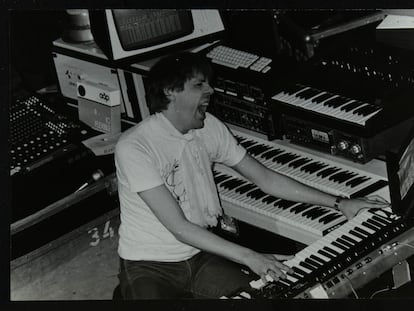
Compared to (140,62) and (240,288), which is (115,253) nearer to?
(240,288)

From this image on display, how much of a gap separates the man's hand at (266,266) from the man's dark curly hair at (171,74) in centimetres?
73

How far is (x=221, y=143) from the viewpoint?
151 inches

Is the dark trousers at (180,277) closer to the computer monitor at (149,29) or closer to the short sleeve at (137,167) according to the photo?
the short sleeve at (137,167)

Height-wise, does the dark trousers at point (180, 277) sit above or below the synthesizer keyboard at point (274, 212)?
below

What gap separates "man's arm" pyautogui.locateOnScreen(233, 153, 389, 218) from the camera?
3764 mm

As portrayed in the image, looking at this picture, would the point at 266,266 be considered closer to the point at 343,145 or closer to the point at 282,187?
the point at 282,187

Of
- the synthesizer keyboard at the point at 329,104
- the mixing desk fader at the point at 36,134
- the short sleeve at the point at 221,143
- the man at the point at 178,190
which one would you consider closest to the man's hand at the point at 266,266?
the man at the point at 178,190

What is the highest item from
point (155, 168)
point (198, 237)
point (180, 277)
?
point (155, 168)

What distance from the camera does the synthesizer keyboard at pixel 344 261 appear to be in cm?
356

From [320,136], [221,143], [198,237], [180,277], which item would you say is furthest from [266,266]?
[320,136]

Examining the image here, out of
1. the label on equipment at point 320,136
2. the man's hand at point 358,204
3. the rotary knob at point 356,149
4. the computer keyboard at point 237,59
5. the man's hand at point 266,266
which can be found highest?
the computer keyboard at point 237,59

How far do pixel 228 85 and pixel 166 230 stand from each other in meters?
0.75

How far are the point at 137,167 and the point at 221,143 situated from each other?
0.38 meters

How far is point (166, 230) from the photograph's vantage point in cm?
376
